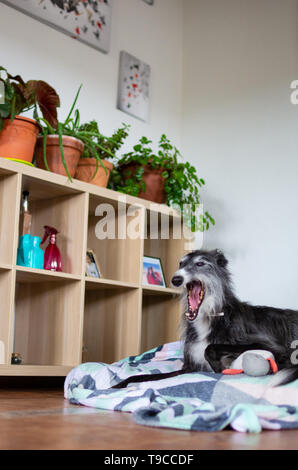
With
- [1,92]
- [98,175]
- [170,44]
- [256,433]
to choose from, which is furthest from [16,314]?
[170,44]

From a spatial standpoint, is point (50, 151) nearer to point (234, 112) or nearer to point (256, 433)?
point (234, 112)

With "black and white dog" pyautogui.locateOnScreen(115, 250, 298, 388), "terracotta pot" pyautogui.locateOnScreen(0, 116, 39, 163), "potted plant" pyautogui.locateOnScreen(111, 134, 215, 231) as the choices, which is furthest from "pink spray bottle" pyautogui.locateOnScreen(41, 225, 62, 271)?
"black and white dog" pyautogui.locateOnScreen(115, 250, 298, 388)

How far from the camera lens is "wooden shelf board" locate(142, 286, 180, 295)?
127 inches

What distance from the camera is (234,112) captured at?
3.93 meters

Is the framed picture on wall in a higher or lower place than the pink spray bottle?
higher

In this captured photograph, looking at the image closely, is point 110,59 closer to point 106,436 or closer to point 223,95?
point 223,95

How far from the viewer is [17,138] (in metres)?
2.67

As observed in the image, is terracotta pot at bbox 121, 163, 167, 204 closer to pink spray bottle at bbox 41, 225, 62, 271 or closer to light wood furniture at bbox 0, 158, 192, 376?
light wood furniture at bbox 0, 158, 192, 376

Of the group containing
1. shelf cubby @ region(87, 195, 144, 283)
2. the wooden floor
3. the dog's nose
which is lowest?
the wooden floor

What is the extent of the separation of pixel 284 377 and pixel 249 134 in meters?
2.37

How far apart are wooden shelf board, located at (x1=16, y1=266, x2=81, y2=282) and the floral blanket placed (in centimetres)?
57

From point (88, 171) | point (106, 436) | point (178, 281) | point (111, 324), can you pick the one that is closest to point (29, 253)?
point (88, 171)

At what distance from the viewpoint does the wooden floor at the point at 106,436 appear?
45.2 inches

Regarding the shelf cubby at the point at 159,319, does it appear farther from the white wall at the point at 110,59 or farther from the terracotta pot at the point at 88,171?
the white wall at the point at 110,59
